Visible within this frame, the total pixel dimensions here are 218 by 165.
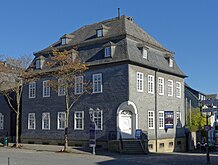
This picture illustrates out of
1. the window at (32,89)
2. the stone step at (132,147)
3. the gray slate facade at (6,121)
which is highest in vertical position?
the window at (32,89)

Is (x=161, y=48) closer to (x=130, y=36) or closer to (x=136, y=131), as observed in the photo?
(x=130, y=36)

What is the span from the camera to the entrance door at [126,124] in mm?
33906

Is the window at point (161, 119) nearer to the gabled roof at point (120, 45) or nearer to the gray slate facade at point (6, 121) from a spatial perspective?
the gabled roof at point (120, 45)

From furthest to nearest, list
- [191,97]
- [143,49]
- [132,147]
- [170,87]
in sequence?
[191,97] → [170,87] → [143,49] → [132,147]

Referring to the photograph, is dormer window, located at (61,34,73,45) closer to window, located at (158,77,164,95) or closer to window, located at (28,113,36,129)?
window, located at (28,113,36,129)

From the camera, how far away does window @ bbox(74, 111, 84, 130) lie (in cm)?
3644

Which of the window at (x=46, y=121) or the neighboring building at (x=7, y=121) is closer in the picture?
the window at (x=46, y=121)

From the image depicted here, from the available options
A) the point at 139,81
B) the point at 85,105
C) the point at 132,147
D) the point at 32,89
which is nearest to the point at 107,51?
the point at 139,81

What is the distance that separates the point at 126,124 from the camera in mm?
34219

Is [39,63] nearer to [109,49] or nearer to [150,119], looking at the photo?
[109,49]

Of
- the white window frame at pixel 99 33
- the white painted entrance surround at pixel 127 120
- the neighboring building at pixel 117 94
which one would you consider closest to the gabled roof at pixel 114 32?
the neighboring building at pixel 117 94

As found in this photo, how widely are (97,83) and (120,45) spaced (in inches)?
164

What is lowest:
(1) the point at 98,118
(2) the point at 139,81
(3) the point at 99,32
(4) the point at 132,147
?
(4) the point at 132,147

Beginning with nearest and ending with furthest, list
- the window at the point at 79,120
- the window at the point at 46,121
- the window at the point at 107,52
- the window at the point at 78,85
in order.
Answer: the window at the point at 107,52 < the window at the point at 79,120 < the window at the point at 78,85 < the window at the point at 46,121
